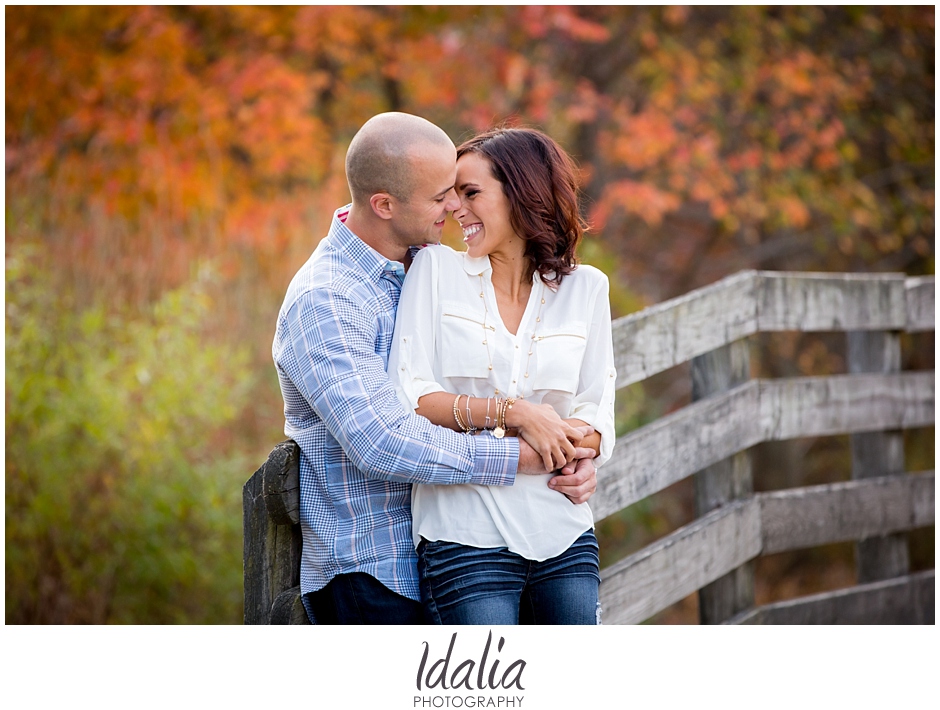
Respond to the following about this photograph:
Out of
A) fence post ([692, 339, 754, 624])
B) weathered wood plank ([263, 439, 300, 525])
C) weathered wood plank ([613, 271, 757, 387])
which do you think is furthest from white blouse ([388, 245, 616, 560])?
fence post ([692, 339, 754, 624])

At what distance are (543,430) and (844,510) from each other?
77.0 inches

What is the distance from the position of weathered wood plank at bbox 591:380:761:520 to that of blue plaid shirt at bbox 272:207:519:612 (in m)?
0.63

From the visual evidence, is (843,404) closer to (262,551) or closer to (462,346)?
(462,346)

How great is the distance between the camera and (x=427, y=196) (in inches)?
78.3

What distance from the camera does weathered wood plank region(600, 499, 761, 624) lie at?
2.46 metres

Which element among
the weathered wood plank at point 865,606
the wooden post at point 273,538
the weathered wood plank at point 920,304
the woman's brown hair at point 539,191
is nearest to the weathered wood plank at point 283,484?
the wooden post at point 273,538

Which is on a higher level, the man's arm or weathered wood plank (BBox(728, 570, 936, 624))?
the man's arm

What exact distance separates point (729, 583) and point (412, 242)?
5.48ft

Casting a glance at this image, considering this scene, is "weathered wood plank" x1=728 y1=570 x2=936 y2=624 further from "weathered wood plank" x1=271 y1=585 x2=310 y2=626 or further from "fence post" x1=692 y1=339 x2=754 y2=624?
"weathered wood plank" x1=271 y1=585 x2=310 y2=626

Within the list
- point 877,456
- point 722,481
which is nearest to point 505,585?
point 722,481

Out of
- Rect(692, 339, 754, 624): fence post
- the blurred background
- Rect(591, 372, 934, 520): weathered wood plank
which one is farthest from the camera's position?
the blurred background

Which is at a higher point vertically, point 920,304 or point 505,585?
point 920,304

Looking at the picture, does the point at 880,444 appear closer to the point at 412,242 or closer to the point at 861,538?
the point at 861,538
